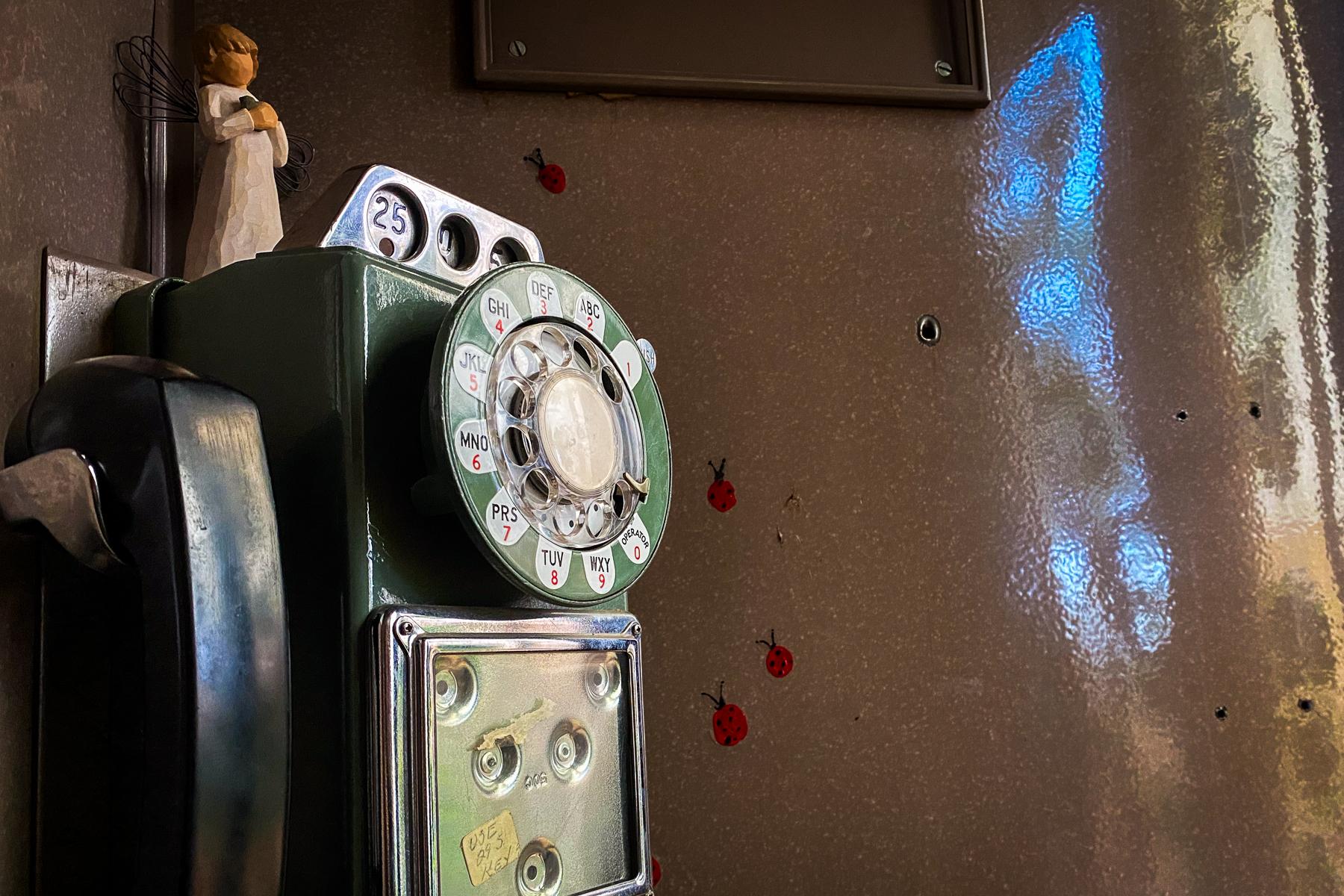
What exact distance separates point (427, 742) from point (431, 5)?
3.29 ft

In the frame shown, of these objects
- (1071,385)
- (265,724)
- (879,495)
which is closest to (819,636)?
(879,495)

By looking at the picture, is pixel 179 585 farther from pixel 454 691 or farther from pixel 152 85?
pixel 152 85

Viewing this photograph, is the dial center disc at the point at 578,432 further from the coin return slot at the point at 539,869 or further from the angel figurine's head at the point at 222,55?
the angel figurine's head at the point at 222,55

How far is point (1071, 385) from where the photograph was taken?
1554 mm

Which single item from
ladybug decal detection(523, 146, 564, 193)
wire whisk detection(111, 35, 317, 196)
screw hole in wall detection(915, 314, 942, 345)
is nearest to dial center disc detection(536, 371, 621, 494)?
wire whisk detection(111, 35, 317, 196)

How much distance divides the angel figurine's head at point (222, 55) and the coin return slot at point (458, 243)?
26 cm

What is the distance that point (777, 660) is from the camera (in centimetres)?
140

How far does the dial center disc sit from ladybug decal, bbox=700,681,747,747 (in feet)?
1.77

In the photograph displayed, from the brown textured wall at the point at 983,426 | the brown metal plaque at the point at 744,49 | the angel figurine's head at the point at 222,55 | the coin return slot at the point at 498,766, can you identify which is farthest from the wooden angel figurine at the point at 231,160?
the coin return slot at the point at 498,766

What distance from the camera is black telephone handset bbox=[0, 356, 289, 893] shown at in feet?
2.13

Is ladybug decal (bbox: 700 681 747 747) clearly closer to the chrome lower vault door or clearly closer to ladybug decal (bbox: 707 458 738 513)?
ladybug decal (bbox: 707 458 738 513)

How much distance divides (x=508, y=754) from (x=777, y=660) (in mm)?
627

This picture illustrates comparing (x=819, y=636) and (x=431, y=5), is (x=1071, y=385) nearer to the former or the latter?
(x=819, y=636)

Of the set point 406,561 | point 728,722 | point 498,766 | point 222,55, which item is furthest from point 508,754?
point 222,55
